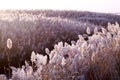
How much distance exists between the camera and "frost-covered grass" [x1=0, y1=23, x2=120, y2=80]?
4.09 meters

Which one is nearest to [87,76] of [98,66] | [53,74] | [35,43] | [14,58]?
[98,66]

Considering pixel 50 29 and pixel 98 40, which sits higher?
pixel 98 40

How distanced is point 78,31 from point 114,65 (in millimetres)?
7659

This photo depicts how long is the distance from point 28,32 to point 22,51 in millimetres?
1200

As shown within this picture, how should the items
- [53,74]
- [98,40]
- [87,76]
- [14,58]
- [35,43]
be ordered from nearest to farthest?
[53,74] < [87,76] < [98,40] < [14,58] < [35,43]

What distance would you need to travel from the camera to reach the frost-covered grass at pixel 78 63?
13.4ft

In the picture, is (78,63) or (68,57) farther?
(68,57)

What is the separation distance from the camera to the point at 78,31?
12.7m

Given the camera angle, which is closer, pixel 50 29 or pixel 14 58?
pixel 14 58

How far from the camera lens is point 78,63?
469cm

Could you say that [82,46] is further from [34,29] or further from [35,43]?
[34,29]

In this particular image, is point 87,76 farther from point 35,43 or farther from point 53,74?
point 35,43

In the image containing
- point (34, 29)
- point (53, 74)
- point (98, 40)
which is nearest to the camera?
point (53, 74)

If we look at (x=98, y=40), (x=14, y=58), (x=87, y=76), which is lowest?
(x=14, y=58)
